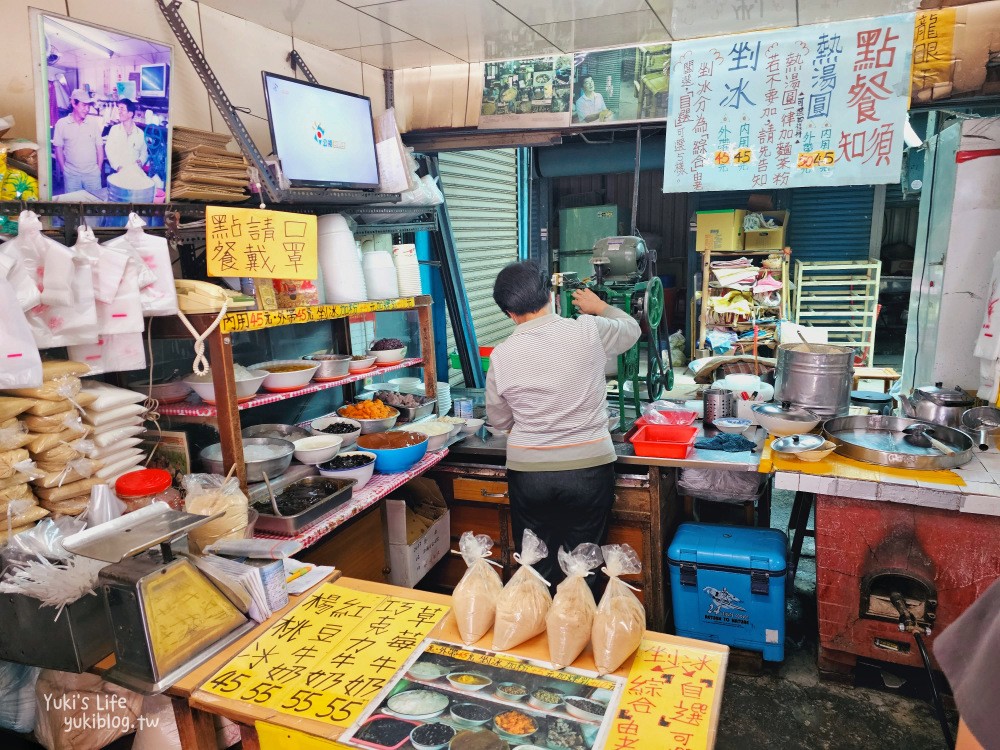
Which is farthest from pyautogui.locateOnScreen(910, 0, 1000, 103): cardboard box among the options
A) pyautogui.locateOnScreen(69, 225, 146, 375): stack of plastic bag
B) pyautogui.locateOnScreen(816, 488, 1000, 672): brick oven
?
pyautogui.locateOnScreen(69, 225, 146, 375): stack of plastic bag

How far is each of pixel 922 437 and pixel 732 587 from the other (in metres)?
1.38

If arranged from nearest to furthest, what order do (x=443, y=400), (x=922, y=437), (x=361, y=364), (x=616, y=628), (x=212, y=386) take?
(x=616, y=628)
(x=212, y=386)
(x=922, y=437)
(x=361, y=364)
(x=443, y=400)

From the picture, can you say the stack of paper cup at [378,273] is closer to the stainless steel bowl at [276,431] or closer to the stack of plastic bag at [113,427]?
the stainless steel bowl at [276,431]

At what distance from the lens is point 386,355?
13.1ft

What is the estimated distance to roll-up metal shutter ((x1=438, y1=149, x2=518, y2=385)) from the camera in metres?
6.33

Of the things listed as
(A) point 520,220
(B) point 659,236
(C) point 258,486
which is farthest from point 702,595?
(B) point 659,236

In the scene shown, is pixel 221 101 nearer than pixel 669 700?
No

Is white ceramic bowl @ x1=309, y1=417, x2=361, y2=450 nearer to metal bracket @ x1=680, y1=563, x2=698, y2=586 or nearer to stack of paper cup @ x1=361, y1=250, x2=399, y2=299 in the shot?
stack of paper cup @ x1=361, y1=250, x2=399, y2=299

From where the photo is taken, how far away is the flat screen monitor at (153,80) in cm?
276

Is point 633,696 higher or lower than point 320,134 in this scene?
lower

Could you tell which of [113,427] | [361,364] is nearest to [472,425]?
[361,364]

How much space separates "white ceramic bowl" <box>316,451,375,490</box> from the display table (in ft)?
3.68

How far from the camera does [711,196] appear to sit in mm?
10703

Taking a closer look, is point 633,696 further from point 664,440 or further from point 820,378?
point 820,378
